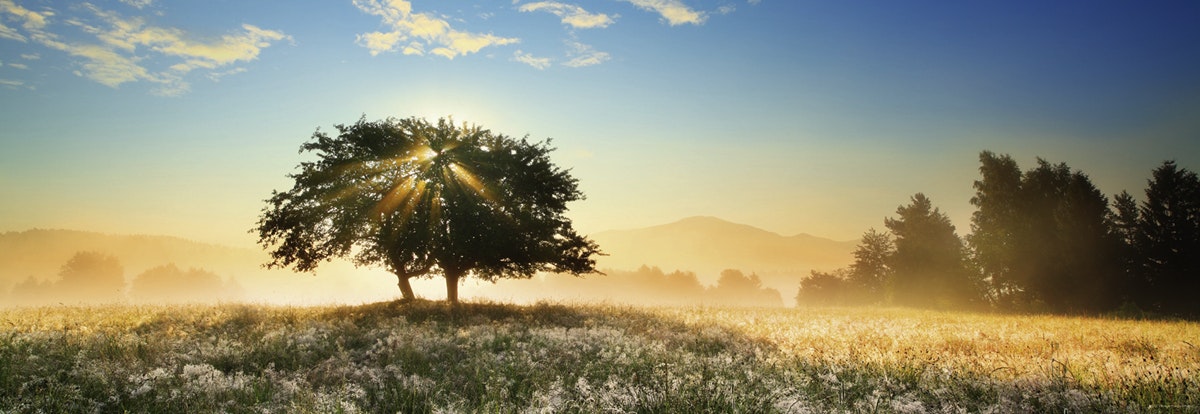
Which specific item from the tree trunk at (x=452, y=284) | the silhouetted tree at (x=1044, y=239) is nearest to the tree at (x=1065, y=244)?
the silhouetted tree at (x=1044, y=239)

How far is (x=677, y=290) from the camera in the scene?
16725 centimetres

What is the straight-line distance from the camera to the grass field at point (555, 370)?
5.78m

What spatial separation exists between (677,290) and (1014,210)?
133039mm

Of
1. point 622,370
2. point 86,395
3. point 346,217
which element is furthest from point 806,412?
point 346,217

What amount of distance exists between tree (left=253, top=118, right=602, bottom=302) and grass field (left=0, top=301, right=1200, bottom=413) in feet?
16.8

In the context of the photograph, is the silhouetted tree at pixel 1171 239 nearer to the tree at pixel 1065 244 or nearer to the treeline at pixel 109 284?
the tree at pixel 1065 244

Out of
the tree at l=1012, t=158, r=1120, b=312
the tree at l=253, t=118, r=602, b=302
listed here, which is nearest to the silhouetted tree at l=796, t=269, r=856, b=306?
the tree at l=1012, t=158, r=1120, b=312

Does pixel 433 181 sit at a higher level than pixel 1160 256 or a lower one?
higher

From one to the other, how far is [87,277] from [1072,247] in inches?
5059

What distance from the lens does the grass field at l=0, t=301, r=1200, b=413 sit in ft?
19.0

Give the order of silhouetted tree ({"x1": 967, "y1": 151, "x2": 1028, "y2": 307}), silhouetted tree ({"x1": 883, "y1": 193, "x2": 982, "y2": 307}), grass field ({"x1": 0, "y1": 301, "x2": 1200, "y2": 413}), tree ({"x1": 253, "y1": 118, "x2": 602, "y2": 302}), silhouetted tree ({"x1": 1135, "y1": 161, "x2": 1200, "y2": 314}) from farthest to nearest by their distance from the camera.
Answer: silhouetted tree ({"x1": 883, "y1": 193, "x2": 982, "y2": 307}), silhouetted tree ({"x1": 967, "y1": 151, "x2": 1028, "y2": 307}), silhouetted tree ({"x1": 1135, "y1": 161, "x2": 1200, "y2": 314}), tree ({"x1": 253, "y1": 118, "x2": 602, "y2": 302}), grass field ({"x1": 0, "y1": 301, "x2": 1200, "y2": 413})

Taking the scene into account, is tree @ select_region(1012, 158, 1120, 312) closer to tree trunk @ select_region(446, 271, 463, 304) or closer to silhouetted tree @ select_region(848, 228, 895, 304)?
silhouetted tree @ select_region(848, 228, 895, 304)

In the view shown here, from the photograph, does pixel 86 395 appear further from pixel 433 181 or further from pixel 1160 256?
pixel 1160 256

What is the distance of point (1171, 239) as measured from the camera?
3050cm
